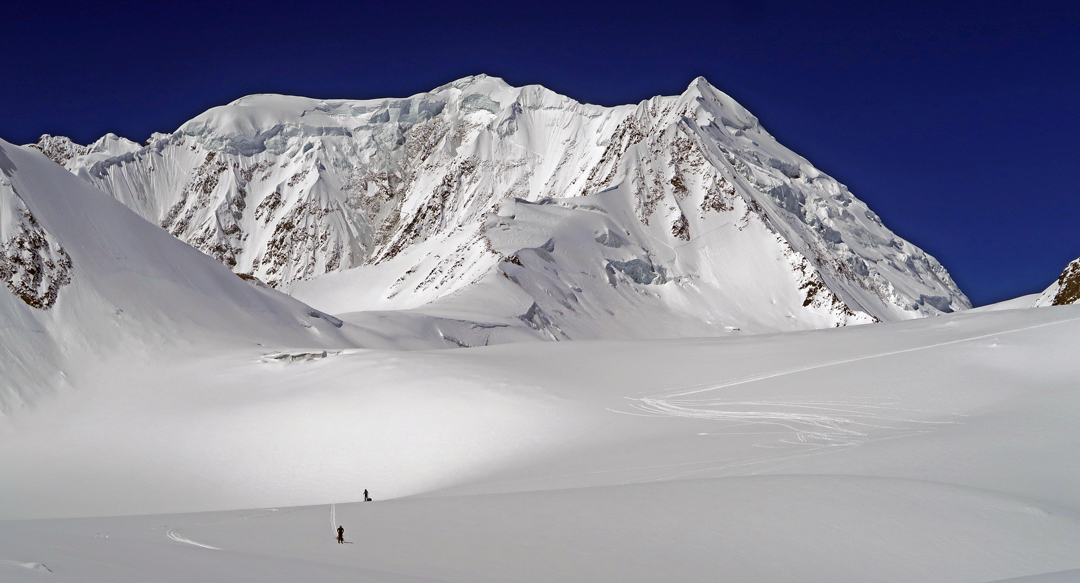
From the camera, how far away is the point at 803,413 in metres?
26.3

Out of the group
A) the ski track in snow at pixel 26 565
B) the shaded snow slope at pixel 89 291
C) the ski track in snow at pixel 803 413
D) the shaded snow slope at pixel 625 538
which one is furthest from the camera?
the shaded snow slope at pixel 89 291

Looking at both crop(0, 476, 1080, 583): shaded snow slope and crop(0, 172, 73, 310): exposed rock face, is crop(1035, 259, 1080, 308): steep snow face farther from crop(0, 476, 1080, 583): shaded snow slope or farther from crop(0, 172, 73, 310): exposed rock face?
crop(0, 172, 73, 310): exposed rock face

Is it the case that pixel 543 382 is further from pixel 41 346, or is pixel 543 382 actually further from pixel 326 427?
pixel 41 346

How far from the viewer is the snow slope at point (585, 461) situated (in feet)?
40.6

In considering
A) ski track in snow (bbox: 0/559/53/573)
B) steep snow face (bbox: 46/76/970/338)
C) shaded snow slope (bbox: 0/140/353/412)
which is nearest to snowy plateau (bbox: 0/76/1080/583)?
ski track in snow (bbox: 0/559/53/573)

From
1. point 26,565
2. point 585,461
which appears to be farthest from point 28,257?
point 26,565

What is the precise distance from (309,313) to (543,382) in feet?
109

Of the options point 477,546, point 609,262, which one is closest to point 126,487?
point 477,546

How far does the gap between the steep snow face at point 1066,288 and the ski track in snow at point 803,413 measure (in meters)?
29.1

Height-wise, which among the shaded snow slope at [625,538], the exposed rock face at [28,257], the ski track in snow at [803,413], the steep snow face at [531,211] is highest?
the steep snow face at [531,211]

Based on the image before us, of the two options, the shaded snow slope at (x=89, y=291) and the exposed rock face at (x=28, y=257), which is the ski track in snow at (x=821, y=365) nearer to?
the shaded snow slope at (x=89, y=291)

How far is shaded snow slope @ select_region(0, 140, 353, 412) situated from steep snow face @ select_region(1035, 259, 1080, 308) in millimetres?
54884

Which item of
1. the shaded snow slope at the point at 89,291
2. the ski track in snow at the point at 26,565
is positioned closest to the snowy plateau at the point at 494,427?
the ski track in snow at the point at 26,565

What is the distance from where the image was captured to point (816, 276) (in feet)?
339
